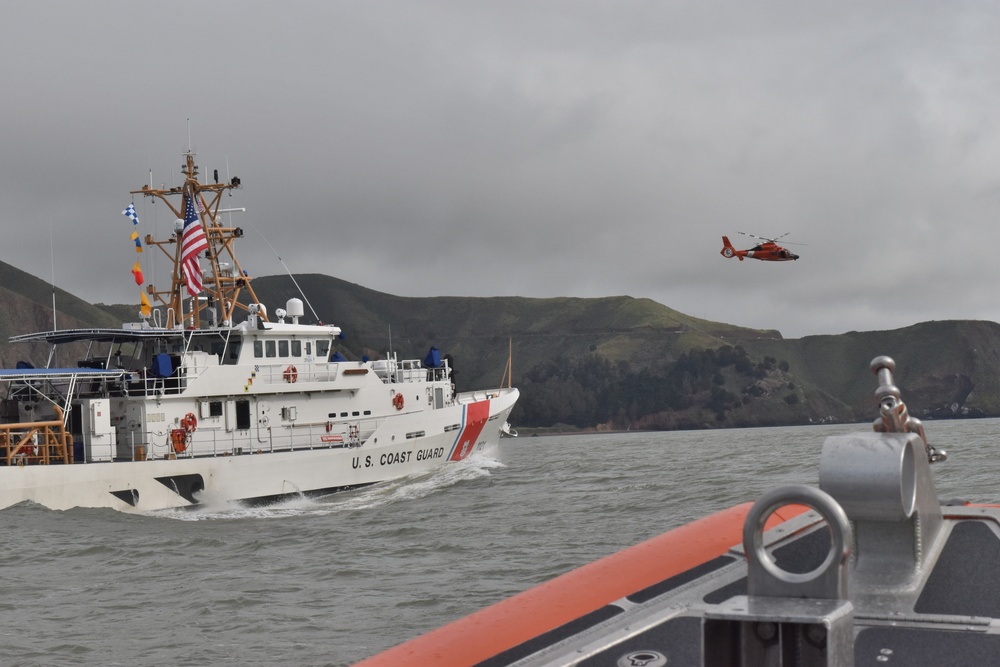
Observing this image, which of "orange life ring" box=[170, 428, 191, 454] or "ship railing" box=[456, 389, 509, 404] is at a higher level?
"ship railing" box=[456, 389, 509, 404]

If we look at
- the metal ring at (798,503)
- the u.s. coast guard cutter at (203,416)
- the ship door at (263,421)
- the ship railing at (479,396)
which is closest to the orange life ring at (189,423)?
the u.s. coast guard cutter at (203,416)

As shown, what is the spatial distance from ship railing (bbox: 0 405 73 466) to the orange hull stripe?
62.8 feet

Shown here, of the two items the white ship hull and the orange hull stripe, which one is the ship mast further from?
the orange hull stripe

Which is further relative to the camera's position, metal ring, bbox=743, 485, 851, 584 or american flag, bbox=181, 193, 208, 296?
american flag, bbox=181, 193, 208, 296

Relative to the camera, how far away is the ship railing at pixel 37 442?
2100 centimetres

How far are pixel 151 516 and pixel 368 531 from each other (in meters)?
7.03

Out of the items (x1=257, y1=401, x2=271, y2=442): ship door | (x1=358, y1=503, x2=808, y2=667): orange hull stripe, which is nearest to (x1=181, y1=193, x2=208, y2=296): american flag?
(x1=257, y1=401, x2=271, y2=442): ship door

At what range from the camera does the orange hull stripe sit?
3.60m

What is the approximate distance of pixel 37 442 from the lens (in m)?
22.0

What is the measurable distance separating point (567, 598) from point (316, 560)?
10.4 meters

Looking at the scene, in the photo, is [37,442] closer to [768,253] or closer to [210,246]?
[210,246]

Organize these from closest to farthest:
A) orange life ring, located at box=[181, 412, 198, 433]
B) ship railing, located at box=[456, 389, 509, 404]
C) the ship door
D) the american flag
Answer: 1. orange life ring, located at box=[181, 412, 198, 433]
2. the ship door
3. the american flag
4. ship railing, located at box=[456, 389, 509, 404]

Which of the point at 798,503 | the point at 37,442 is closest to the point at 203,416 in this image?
the point at 37,442

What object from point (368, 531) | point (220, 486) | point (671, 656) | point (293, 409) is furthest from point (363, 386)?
point (671, 656)
